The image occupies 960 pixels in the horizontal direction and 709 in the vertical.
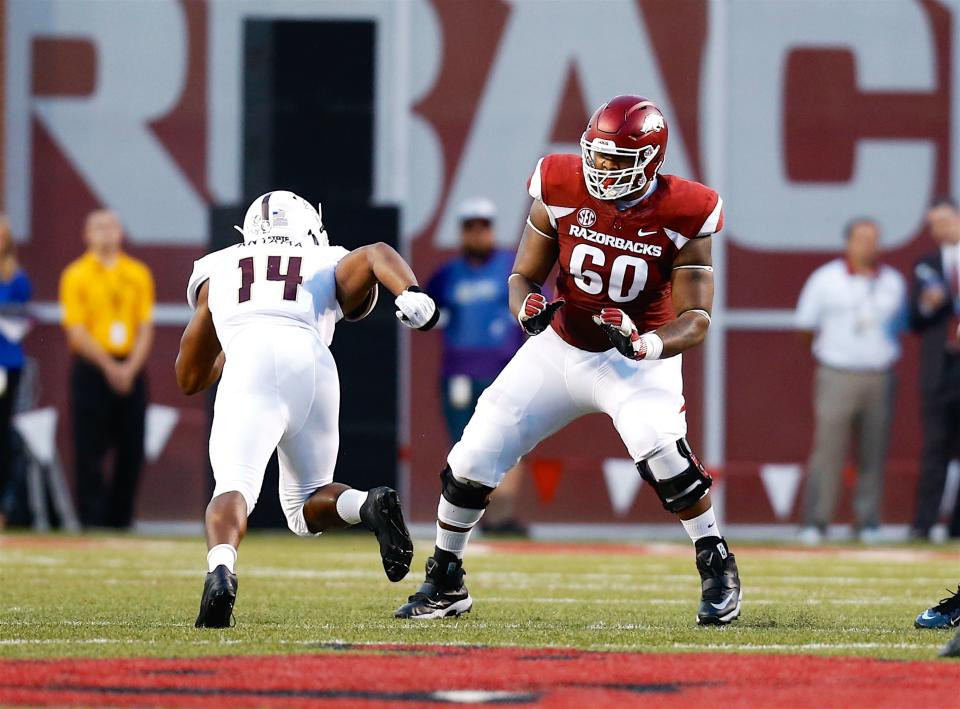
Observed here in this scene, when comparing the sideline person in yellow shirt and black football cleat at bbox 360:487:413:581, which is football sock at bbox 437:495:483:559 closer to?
black football cleat at bbox 360:487:413:581

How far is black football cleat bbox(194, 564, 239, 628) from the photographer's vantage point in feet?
18.8

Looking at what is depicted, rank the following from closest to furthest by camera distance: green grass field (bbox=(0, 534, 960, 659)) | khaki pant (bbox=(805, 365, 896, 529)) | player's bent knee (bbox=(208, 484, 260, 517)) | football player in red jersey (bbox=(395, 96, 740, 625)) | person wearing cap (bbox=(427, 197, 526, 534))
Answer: green grass field (bbox=(0, 534, 960, 659)) < player's bent knee (bbox=(208, 484, 260, 517)) < football player in red jersey (bbox=(395, 96, 740, 625)) < person wearing cap (bbox=(427, 197, 526, 534)) < khaki pant (bbox=(805, 365, 896, 529))

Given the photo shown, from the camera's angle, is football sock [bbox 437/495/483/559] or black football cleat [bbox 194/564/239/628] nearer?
black football cleat [bbox 194/564/239/628]

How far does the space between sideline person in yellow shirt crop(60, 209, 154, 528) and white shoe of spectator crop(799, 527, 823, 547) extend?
13.4 feet

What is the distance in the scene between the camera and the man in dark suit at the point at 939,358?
38.9 ft

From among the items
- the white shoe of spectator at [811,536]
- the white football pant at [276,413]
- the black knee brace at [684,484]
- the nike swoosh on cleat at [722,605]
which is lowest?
the white shoe of spectator at [811,536]

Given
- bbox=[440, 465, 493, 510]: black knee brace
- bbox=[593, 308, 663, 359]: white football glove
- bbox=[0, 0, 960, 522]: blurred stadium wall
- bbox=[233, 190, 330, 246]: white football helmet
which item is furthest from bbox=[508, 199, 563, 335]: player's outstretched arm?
bbox=[0, 0, 960, 522]: blurred stadium wall

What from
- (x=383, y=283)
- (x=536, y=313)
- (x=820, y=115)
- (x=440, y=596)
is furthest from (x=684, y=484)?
(x=820, y=115)

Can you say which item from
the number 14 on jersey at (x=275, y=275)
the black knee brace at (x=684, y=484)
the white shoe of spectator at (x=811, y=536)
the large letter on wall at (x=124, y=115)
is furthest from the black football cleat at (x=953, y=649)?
the large letter on wall at (x=124, y=115)

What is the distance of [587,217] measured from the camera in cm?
652

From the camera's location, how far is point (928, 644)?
5645 mm

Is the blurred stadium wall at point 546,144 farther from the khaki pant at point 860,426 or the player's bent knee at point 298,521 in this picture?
the player's bent knee at point 298,521

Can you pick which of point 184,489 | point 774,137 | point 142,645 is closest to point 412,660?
point 142,645

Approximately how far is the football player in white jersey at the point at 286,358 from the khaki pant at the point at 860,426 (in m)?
6.04
